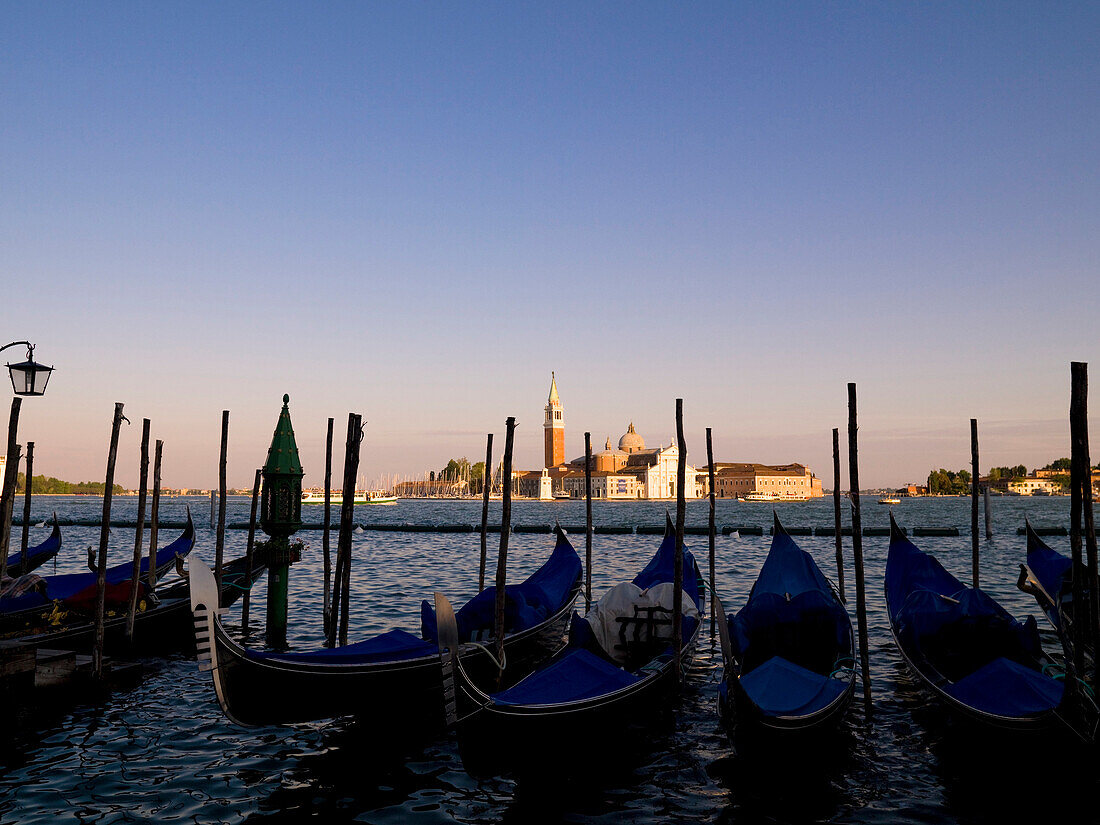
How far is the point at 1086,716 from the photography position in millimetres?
6531

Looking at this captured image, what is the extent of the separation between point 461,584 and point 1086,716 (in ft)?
52.0

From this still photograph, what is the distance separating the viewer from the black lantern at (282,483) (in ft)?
39.0

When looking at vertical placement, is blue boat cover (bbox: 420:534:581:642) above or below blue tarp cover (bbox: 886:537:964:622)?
below

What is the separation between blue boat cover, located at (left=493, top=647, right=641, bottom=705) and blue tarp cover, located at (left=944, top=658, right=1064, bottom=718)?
3061 mm

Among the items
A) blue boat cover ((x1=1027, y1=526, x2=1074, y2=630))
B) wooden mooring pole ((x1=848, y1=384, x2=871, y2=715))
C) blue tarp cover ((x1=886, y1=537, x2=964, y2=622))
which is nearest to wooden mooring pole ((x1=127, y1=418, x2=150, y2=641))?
wooden mooring pole ((x1=848, y1=384, x2=871, y2=715))

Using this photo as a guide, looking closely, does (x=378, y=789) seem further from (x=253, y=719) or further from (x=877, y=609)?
A: (x=877, y=609)

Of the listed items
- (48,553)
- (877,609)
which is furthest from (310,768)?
(48,553)

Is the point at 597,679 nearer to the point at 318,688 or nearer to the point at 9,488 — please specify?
the point at 318,688

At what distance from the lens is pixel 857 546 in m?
9.25

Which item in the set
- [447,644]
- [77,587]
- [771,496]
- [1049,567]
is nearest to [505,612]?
[447,644]

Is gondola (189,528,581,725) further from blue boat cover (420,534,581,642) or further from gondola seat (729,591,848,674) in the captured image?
gondola seat (729,591,848,674)

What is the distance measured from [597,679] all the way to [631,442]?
146 metres

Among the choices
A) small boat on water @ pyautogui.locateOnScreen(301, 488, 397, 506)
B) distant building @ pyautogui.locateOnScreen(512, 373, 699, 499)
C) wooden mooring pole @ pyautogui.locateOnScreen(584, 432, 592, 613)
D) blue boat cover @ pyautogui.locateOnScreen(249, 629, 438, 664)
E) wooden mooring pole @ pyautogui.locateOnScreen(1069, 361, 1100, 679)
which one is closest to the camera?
wooden mooring pole @ pyautogui.locateOnScreen(1069, 361, 1100, 679)

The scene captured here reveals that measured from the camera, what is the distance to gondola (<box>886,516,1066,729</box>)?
6879 mm
